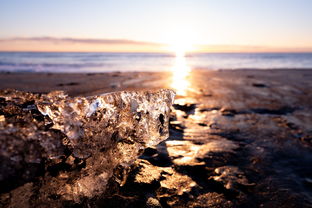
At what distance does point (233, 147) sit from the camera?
261 centimetres

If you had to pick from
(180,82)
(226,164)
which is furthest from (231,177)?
(180,82)

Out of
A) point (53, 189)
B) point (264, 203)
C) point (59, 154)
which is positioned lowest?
point (264, 203)

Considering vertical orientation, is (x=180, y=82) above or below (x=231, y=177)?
above

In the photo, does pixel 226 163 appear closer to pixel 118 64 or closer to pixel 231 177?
pixel 231 177

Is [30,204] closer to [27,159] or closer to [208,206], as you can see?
[27,159]

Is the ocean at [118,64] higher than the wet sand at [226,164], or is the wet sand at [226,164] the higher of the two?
the ocean at [118,64]

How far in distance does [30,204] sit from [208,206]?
3.84 feet

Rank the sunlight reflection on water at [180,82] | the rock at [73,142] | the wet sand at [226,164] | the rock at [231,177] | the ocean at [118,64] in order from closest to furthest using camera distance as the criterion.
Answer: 1. the rock at [73,142]
2. the wet sand at [226,164]
3. the rock at [231,177]
4. the sunlight reflection on water at [180,82]
5. the ocean at [118,64]

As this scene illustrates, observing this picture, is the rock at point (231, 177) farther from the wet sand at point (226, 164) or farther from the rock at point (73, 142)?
the rock at point (73, 142)

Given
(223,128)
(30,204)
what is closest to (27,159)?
(30,204)

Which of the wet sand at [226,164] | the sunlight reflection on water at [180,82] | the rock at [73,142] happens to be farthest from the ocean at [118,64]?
the rock at [73,142]

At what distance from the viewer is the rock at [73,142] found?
4.26ft

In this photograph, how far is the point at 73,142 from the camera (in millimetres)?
1626

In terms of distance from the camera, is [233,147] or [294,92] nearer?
[233,147]
